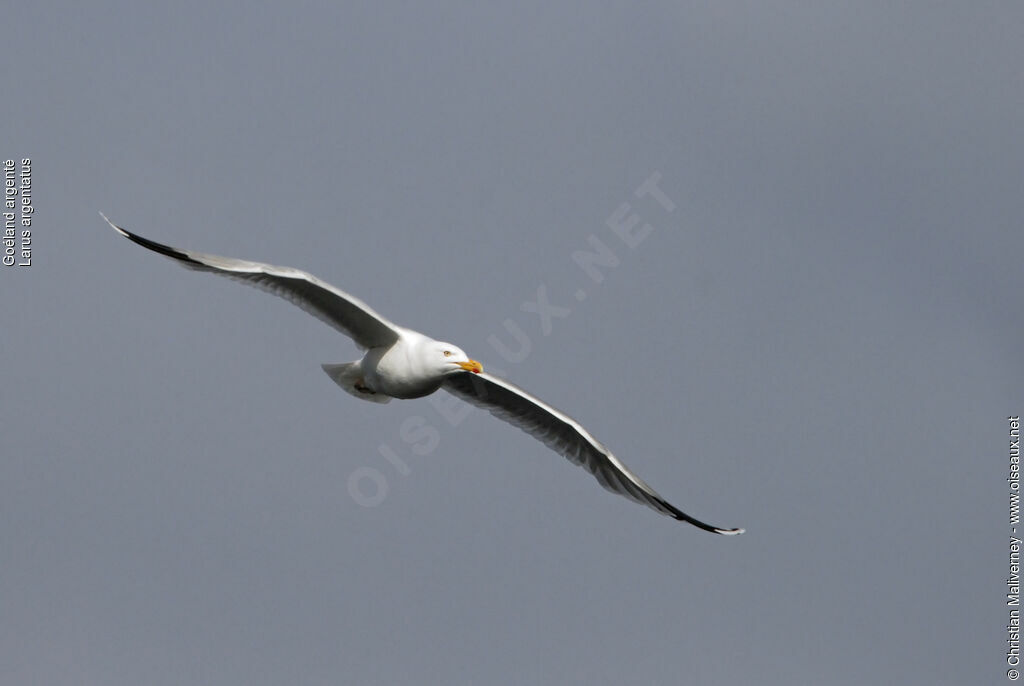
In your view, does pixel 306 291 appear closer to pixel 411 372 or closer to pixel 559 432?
pixel 411 372

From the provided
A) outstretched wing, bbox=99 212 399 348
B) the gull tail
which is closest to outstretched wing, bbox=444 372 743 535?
the gull tail

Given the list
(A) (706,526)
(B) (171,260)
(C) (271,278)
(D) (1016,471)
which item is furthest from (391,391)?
(D) (1016,471)

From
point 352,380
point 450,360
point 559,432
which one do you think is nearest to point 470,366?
point 450,360

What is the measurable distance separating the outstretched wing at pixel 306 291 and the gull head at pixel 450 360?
485mm

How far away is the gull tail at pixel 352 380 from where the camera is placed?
1617cm

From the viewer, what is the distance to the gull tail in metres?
16.2

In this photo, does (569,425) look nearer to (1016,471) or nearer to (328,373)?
(328,373)

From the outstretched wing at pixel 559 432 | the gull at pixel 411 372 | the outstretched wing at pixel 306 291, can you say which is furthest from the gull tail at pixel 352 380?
the outstretched wing at pixel 559 432

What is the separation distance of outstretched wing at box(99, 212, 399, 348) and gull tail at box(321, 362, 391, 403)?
45 centimetres

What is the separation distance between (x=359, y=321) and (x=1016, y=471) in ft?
32.4

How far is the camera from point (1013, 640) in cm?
2055

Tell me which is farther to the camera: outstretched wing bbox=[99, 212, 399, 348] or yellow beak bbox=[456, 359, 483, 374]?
yellow beak bbox=[456, 359, 483, 374]

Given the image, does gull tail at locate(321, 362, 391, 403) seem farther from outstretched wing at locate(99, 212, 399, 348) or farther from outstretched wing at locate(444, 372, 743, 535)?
outstretched wing at locate(444, 372, 743, 535)

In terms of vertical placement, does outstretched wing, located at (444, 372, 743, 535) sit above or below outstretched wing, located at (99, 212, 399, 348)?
above
